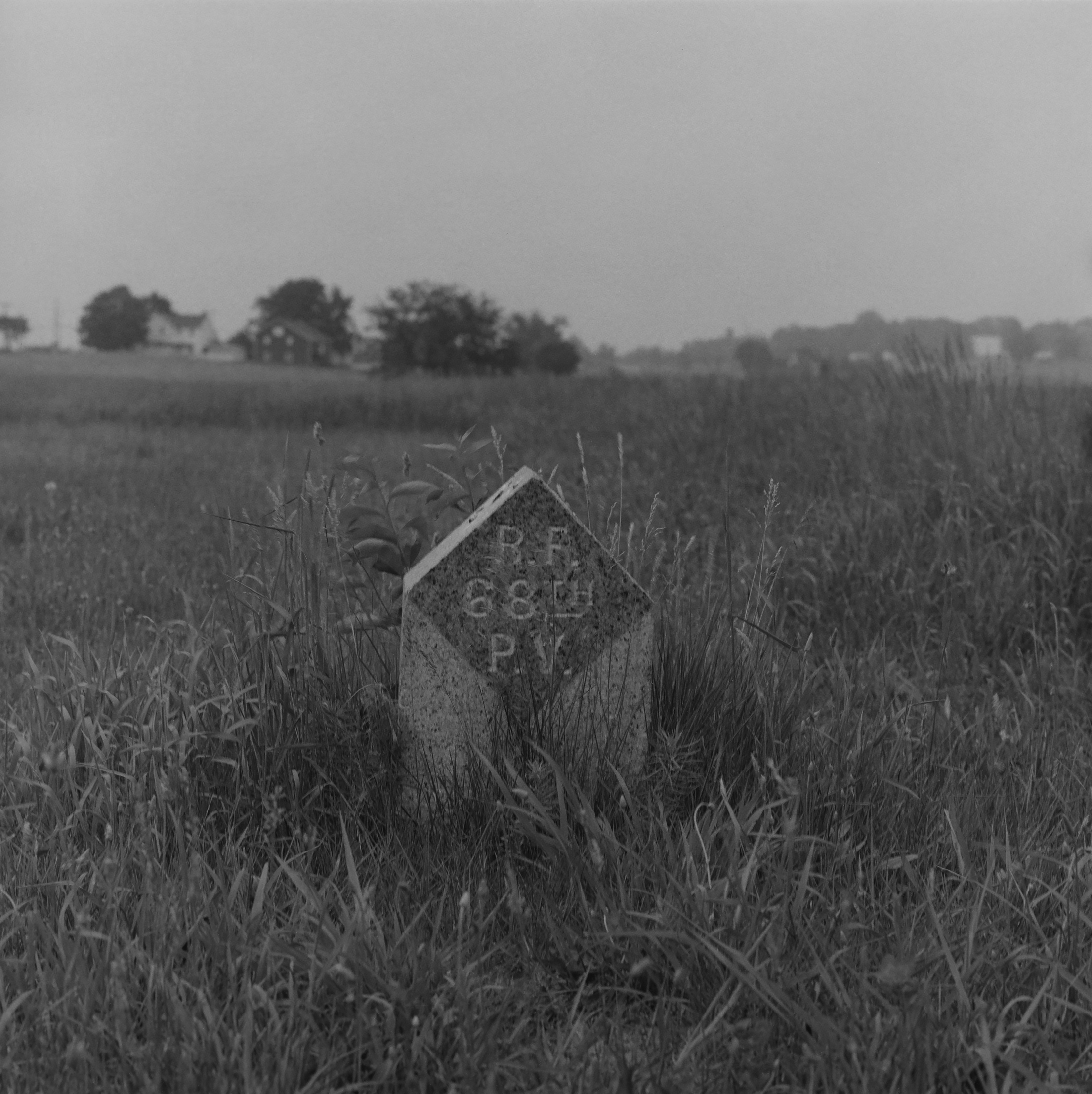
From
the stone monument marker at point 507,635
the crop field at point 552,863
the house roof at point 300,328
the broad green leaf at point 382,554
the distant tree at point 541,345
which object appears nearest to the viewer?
the crop field at point 552,863

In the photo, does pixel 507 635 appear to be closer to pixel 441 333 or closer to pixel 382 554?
pixel 382 554

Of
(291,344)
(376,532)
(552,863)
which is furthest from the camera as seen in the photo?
(291,344)

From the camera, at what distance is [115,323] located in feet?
77.3

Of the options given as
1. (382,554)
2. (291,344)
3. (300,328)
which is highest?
(300,328)

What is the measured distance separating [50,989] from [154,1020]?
0.30 meters

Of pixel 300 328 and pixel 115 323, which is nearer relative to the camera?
pixel 115 323

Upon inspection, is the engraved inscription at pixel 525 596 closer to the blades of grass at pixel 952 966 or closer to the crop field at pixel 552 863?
the crop field at pixel 552 863

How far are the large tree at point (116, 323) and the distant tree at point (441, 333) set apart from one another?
5.39 metres

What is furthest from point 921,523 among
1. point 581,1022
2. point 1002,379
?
point 581,1022

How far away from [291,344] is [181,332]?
10142mm

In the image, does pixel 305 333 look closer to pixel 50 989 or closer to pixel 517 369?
pixel 517 369

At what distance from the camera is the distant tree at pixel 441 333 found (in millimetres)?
21500

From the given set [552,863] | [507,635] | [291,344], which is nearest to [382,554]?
[507,635]

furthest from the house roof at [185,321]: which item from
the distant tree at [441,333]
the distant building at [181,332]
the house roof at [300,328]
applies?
the distant tree at [441,333]
